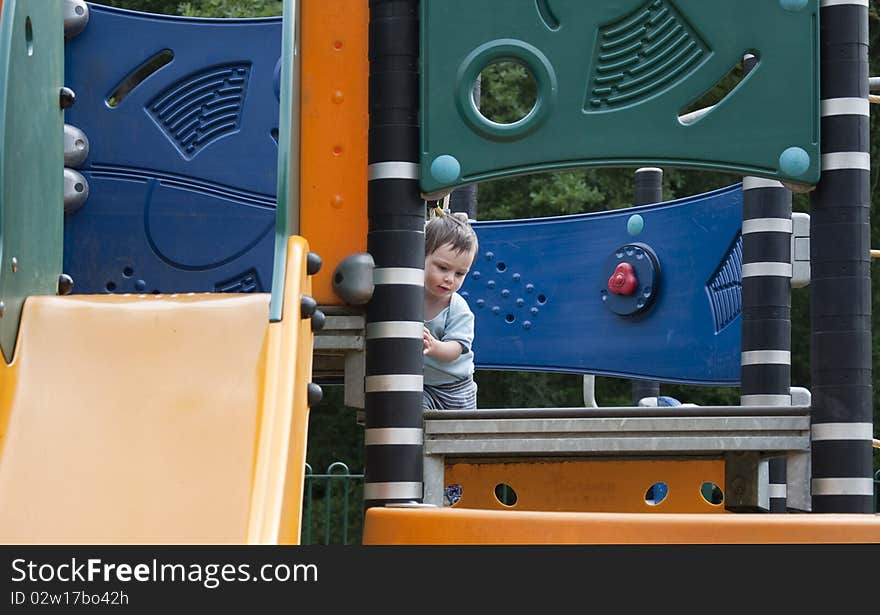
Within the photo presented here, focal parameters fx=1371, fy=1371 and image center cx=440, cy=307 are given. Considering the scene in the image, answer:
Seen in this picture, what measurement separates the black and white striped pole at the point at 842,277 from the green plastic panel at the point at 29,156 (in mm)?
2390

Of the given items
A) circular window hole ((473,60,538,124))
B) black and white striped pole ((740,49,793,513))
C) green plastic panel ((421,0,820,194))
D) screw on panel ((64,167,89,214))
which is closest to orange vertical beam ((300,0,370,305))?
green plastic panel ((421,0,820,194))

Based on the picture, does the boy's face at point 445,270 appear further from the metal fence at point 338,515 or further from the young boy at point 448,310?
the metal fence at point 338,515

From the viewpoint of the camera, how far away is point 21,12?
4254mm

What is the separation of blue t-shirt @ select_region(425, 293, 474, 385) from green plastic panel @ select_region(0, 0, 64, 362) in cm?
141

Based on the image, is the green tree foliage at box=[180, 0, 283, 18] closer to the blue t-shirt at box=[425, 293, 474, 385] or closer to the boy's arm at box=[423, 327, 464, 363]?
the blue t-shirt at box=[425, 293, 474, 385]

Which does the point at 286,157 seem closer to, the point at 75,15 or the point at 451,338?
the point at 451,338

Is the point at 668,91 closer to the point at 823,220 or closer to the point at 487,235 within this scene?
the point at 823,220

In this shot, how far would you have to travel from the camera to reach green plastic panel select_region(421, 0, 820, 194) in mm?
4262

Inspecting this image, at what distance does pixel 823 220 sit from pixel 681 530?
146cm

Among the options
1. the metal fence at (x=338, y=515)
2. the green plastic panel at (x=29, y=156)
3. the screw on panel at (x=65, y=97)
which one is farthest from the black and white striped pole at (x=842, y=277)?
the metal fence at (x=338, y=515)

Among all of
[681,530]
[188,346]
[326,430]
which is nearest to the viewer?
[681,530]

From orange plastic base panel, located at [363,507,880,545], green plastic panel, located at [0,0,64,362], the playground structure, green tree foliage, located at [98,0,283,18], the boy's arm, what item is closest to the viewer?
orange plastic base panel, located at [363,507,880,545]

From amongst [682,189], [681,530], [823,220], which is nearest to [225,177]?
[823,220]

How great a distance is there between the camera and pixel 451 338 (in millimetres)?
5137
